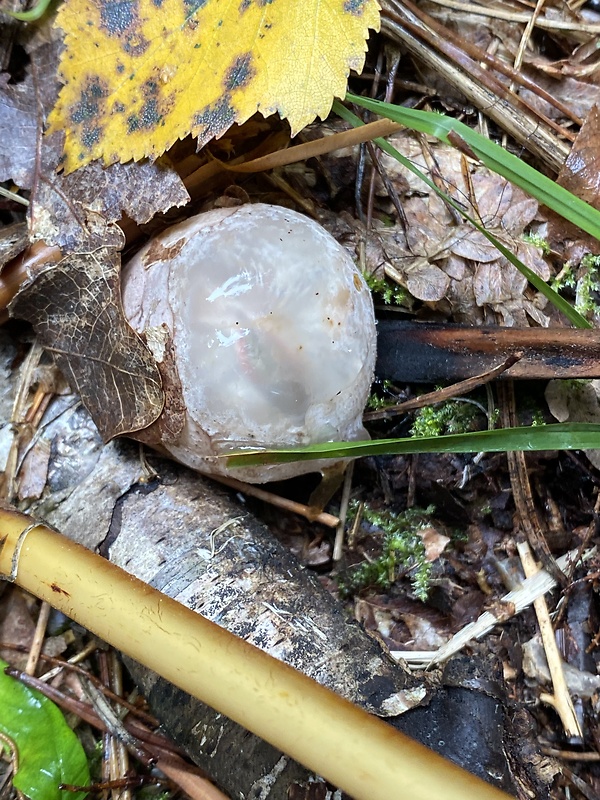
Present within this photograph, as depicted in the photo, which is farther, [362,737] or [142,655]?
[142,655]

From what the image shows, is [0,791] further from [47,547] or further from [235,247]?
[235,247]

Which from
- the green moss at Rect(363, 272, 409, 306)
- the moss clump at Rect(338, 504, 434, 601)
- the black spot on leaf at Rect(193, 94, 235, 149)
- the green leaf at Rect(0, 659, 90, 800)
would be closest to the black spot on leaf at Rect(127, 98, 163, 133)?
the black spot on leaf at Rect(193, 94, 235, 149)

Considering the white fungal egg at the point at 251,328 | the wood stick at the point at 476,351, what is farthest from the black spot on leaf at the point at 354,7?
the wood stick at the point at 476,351

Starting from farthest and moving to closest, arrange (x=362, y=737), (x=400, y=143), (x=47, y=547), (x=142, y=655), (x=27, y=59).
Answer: (x=400, y=143), (x=27, y=59), (x=47, y=547), (x=142, y=655), (x=362, y=737)

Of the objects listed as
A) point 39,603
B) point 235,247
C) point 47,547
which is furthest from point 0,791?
point 235,247

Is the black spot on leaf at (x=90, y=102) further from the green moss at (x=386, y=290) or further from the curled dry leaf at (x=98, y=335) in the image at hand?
the green moss at (x=386, y=290)
